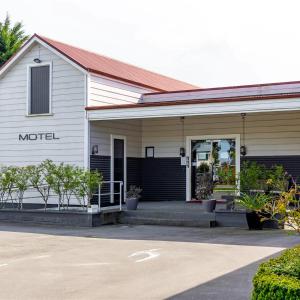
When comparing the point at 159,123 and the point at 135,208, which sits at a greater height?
the point at 159,123

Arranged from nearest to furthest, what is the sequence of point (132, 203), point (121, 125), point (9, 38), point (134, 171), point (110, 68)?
point (132, 203) < point (121, 125) < point (110, 68) < point (134, 171) < point (9, 38)

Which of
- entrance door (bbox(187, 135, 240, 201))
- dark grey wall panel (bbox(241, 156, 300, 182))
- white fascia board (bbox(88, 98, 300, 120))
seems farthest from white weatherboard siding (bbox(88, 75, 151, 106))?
dark grey wall panel (bbox(241, 156, 300, 182))

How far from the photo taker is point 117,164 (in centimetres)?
1892

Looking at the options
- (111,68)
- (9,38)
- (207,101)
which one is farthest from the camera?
(9,38)

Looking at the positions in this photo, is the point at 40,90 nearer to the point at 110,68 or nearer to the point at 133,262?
the point at 110,68

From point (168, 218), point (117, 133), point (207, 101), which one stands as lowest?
point (168, 218)

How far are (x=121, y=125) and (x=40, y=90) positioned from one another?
292 centimetres

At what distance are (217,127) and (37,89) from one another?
6.14 meters

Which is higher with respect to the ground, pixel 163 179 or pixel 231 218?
pixel 163 179

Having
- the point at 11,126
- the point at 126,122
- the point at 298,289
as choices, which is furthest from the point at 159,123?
the point at 298,289

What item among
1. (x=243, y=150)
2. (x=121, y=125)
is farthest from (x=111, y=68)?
(x=243, y=150)

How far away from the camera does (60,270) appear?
8.76 metres

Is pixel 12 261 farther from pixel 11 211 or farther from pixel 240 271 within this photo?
pixel 11 211

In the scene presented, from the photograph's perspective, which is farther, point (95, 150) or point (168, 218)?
point (95, 150)
